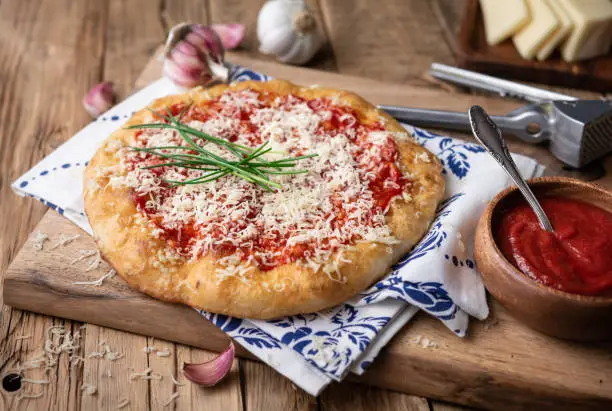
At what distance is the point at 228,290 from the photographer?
8.41 ft

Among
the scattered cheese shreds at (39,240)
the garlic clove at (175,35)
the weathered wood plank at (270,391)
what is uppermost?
the garlic clove at (175,35)

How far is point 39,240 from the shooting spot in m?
3.01

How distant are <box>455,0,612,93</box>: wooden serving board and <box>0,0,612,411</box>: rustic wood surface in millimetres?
128

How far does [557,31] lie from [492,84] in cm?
65

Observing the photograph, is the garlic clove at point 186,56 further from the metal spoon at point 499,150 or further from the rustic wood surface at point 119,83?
the metal spoon at point 499,150

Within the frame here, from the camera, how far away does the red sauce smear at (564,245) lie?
2.48 metres

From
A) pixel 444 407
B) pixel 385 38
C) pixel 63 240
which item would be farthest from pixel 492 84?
pixel 63 240

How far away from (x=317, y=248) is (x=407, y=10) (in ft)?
10.1

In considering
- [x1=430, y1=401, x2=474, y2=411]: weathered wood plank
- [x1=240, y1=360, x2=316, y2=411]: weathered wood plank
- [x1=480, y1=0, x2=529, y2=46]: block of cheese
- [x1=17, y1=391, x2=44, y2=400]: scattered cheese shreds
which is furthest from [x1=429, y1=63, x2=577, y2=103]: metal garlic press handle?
[x1=17, y1=391, x2=44, y2=400]: scattered cheese shreds

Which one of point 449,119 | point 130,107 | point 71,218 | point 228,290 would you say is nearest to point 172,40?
point 130,107

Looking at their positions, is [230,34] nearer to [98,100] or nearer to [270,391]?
[98,100]

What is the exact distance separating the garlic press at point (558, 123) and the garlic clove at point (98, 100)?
1.66m

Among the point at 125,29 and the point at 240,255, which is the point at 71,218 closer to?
the point at 240,255

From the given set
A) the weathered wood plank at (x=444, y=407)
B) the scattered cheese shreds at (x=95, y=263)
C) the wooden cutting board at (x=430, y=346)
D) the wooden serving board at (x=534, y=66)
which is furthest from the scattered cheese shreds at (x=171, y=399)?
the wooden serving board at (x=534, y=66)
